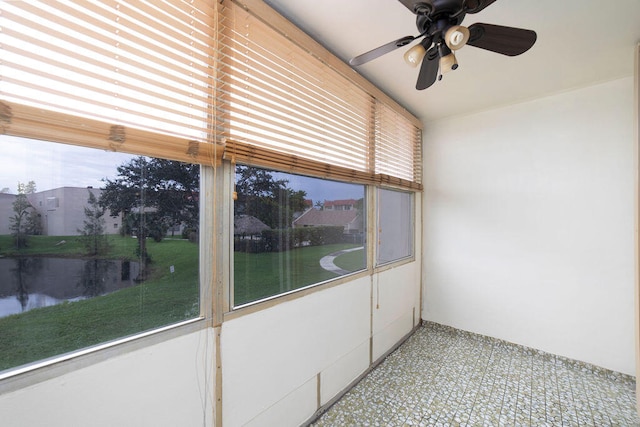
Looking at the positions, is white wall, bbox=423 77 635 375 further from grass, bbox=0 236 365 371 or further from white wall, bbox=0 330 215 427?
white wall, bbox=0 330 215 427

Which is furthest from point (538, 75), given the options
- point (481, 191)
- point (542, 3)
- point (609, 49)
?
point (481, 191)

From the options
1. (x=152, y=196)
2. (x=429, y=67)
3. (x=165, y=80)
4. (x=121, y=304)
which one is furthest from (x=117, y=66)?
(x=429, y=67)

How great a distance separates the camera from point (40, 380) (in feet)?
2.83

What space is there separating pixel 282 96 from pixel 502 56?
178cm

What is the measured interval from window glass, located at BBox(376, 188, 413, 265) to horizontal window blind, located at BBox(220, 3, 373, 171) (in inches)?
27.2

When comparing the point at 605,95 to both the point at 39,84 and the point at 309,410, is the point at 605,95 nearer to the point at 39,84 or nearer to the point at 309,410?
the point at 309,410

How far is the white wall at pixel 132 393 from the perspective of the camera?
86 cm

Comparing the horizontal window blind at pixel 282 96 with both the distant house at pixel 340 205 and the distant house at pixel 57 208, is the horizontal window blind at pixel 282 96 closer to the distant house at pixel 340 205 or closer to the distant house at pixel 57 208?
the distant house at pixel 340 205

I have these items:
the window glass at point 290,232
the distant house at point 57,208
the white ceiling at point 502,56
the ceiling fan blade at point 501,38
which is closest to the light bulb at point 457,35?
the ceiling fan blade at point 501,38

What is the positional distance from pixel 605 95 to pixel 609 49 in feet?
2.17

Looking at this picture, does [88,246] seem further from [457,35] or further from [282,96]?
[457,35]

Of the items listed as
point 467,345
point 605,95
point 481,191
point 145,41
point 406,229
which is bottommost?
point 467,345

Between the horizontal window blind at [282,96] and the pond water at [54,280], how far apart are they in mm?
840

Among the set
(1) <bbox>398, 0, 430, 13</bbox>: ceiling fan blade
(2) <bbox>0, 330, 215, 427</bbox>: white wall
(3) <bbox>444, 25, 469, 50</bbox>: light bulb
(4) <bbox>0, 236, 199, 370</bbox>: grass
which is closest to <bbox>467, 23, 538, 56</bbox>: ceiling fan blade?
(3) <bbox>444, 25, 469, 50</bbox>: light bulb
